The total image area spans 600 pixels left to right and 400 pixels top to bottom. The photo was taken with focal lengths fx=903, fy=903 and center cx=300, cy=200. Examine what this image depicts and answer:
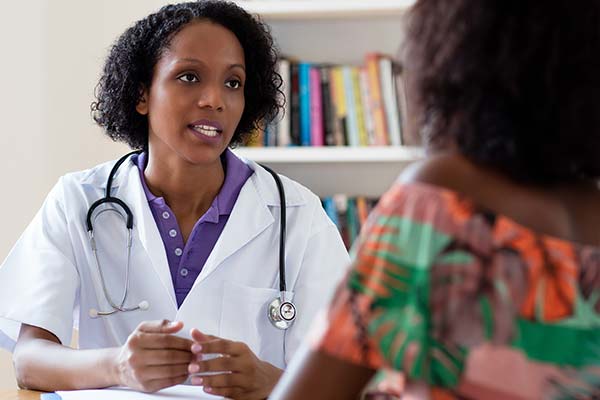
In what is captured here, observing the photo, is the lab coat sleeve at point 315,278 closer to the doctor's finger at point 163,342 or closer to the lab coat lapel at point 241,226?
the lab coat lapel at point 241,226

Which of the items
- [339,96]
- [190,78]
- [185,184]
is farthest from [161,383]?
[339,96]

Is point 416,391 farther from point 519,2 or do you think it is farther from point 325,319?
point 519,2

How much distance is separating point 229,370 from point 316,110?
1260mm

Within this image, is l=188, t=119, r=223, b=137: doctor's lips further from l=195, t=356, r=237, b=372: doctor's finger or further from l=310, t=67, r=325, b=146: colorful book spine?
l=310, t=67, r=325, b=146: colorful book spine

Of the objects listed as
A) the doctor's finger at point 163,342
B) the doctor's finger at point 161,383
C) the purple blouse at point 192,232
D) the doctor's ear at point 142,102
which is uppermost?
the doctor's ear at point 142,102

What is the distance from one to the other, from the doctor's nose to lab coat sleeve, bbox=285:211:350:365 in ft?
1.03

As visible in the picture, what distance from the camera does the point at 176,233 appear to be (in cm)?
177

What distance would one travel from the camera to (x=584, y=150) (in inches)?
32.3

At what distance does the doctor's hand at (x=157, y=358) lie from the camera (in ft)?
4.47

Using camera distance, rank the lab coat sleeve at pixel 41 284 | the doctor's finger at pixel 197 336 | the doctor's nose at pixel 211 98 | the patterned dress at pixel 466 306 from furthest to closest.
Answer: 1. the doctor's nose at pixel 211 98
2. the lab coat sleeve at pixel 41 284
3. the doctor's finger at pixel 197 336
4. the patterned dress at pixel 466 306

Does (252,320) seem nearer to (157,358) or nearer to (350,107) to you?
(157,358)

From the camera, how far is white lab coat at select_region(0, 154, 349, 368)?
5.46 ft

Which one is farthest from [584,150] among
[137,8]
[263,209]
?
[137,8]

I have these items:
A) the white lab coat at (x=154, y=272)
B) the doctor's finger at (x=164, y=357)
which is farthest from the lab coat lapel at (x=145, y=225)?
the doctor's finger at (x=164, y=357)
